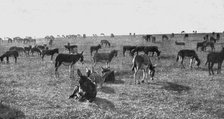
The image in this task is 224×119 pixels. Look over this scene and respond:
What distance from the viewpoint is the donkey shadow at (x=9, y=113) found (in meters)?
13.6

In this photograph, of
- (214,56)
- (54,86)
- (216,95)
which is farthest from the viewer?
(214,56)

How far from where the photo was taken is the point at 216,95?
19.3 metres

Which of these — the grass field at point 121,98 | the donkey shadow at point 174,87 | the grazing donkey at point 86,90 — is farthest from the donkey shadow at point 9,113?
the donkey shadow at point 174,87

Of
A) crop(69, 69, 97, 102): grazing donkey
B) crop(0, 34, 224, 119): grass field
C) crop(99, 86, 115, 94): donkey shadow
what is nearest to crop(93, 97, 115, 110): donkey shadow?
crop(0, 34, 224, 119): grass field

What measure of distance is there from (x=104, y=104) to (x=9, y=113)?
5320mm

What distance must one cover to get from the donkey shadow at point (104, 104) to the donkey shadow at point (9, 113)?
4.35 m

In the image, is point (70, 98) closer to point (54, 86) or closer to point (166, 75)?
point (54, 86)

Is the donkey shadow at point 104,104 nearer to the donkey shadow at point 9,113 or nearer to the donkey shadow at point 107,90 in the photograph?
the donkey shadow at point 107,90

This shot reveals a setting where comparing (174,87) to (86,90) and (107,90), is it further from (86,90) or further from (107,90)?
(86,90)

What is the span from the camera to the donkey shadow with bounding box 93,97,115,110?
15.9 meters

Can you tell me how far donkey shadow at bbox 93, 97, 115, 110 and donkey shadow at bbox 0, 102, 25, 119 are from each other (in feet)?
14.3

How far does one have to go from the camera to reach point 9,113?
46.1 feet

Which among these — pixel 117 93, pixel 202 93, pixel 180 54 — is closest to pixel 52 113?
pixel 117 93

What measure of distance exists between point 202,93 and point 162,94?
2.99 metres
